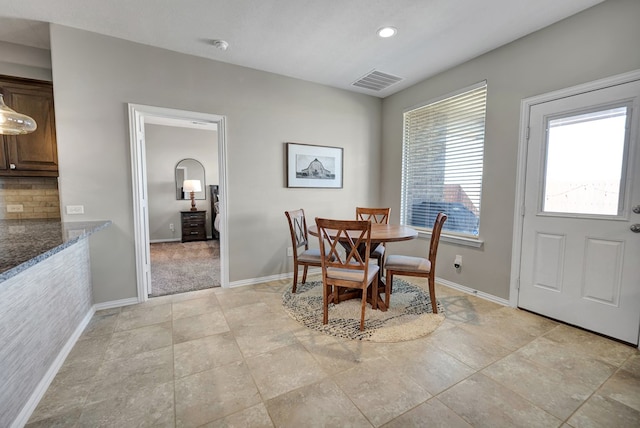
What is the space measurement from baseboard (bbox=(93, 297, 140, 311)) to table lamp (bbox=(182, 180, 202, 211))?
12.4 ft

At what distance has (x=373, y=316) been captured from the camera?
2529mm

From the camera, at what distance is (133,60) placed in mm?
2725

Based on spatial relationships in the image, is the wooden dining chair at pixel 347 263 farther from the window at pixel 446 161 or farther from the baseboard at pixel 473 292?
the window at pixel 446 161

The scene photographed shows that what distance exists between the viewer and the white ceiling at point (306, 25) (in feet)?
7.07

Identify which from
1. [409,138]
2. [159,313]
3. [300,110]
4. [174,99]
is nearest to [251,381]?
[159,313]

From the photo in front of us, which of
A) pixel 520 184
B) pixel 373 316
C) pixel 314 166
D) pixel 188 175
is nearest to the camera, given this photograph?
pixel 373 316

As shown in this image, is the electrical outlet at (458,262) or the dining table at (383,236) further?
the electrical outlet at (458,262)

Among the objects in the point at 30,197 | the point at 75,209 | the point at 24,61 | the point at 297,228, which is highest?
the point at 24,61

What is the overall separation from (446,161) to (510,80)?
3.33 feet

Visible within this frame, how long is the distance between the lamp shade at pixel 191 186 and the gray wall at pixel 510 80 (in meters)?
4.87

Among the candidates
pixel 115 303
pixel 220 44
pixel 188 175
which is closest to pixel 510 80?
pixel 220 44

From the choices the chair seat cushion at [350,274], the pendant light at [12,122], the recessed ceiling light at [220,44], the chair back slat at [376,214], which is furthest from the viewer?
the chair back slat at [376,214]

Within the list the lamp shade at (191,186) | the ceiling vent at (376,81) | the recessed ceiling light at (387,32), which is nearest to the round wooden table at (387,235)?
the recessed ceiling light at (387,32)

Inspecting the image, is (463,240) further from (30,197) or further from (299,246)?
(30,197)
